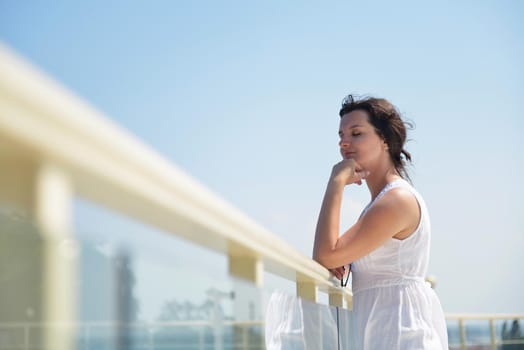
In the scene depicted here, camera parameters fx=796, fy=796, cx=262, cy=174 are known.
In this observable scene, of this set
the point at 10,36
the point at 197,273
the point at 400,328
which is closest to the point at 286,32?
the point at 400,328

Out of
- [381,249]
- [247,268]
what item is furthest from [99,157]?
[381,249]

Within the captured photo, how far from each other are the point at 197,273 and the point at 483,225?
15374 mm

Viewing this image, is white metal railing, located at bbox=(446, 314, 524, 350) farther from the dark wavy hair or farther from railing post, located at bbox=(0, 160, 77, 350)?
railing post, located at bbox=(0, 160, 77, 350)

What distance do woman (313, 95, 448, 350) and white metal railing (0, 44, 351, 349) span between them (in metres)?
Result: 1.32

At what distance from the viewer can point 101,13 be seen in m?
26.2

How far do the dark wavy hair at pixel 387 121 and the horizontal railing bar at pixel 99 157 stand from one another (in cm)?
153

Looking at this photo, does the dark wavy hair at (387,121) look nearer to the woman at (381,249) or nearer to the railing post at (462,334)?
the woman at (381,249)

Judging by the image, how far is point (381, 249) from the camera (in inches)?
86.5

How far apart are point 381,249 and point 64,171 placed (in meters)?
1.73

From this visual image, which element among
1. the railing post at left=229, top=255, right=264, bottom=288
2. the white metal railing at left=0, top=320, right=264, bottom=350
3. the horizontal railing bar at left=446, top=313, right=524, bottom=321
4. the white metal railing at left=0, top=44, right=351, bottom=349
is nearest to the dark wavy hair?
the railing post at left=229, top=255, right=264, bottom=288

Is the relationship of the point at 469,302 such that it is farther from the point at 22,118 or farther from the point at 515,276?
the point at 22,118

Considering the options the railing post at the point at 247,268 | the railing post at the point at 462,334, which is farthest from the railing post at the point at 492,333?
the railing post at the point at 247,268

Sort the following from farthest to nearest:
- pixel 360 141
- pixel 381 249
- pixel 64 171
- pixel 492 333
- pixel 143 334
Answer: pixel 492 333
pixel 360 141
pixel 381 249
pixel 143 334
pixel 64 171

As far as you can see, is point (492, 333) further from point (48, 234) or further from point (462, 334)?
point (48, 234)
